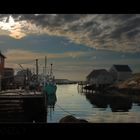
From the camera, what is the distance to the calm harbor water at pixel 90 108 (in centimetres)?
384

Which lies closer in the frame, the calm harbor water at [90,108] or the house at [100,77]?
the calm harbor water at [90,108]

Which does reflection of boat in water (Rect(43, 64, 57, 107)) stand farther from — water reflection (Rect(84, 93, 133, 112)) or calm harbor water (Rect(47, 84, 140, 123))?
water reflection (Rect(84, 93, 133, 112))

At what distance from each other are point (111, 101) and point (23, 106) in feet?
2.78

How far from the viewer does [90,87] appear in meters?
4.07

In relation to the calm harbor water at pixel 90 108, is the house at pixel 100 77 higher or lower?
higher

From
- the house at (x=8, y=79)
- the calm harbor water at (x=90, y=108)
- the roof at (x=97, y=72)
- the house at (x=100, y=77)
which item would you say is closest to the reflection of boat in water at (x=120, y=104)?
the calm harbor water at (x=90, y=108)

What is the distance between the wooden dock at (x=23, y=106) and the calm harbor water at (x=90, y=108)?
0.36 feet

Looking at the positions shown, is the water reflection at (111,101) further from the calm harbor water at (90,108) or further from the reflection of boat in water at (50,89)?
the reflection of boat in water at (50,89)

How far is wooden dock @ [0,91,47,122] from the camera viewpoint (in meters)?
3.90
